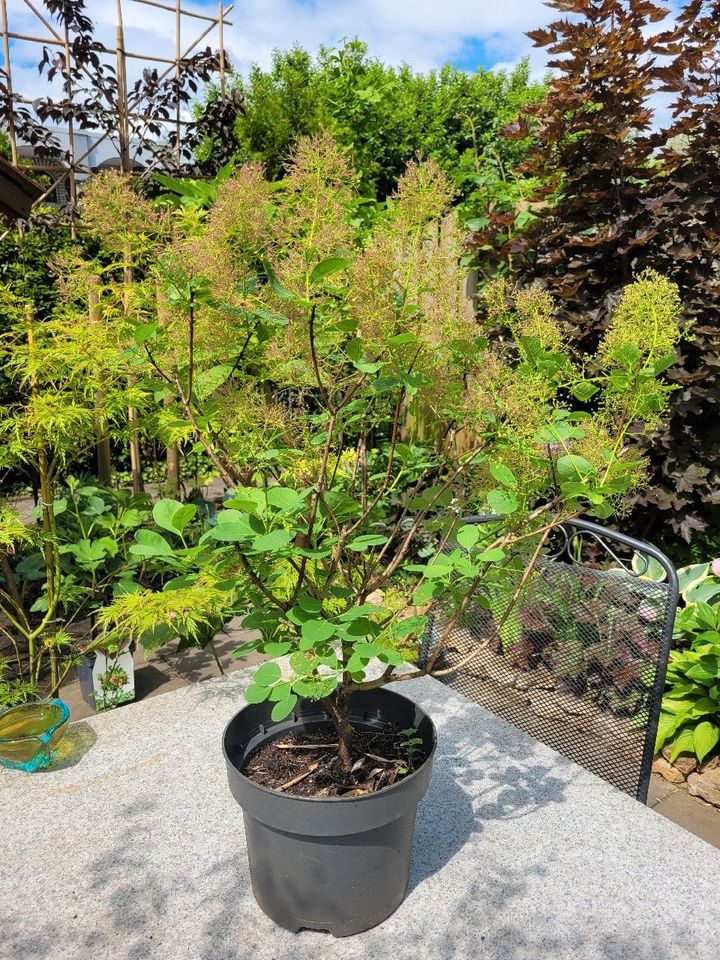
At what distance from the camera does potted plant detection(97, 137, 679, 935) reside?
1.02m

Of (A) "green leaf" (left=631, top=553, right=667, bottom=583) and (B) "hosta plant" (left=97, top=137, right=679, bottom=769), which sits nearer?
(B) "hosta plant" (left=97, top=137, right=679, bottom=769)

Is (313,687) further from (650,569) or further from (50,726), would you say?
(650,569)

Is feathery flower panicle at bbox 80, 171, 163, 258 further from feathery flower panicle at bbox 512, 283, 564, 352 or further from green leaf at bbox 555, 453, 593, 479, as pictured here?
green leaf at bbox 555, 453, 593, 479

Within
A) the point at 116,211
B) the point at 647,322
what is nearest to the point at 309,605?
the point at 647,322

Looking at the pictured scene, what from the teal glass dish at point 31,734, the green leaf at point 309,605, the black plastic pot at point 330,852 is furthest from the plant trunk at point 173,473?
the green leaf at point 309,605

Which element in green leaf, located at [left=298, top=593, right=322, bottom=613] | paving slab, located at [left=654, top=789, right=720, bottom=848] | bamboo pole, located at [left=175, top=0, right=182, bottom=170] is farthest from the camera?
bamboo pole, located at [left=175, top=0, right=182, bottom=170]

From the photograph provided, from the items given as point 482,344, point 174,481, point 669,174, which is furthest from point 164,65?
point 482,344

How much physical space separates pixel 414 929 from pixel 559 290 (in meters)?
2.27

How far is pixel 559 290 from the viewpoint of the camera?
2730 mm

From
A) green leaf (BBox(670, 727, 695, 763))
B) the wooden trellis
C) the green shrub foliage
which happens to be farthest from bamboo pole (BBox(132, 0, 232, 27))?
green leaf (BBox(670, 727, 695, 763))

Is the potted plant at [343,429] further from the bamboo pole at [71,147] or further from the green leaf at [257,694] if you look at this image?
the bamboo pole at [71,147]

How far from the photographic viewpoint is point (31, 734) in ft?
5.98

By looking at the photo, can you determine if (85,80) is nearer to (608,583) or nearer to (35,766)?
(35,766)

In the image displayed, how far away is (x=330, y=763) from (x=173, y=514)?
74cm
